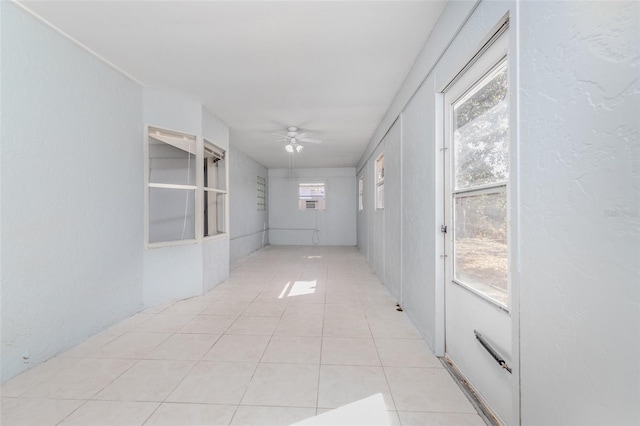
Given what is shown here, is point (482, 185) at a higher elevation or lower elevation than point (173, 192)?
lower

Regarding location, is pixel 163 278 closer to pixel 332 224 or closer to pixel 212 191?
pixel 212 191

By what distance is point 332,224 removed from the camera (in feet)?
31.9

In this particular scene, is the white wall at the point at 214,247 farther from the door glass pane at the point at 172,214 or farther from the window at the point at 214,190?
the door glass pane at the point at 172,214

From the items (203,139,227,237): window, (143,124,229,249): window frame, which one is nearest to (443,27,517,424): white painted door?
(143,124,229,249): window frame

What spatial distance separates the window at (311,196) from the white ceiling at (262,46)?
554cm

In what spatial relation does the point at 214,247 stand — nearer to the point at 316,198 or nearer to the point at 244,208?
the point at 244,208

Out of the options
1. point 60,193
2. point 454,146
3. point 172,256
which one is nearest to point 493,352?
point 454,146

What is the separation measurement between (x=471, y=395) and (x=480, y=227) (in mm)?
1112

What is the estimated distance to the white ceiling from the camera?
82.7 inches

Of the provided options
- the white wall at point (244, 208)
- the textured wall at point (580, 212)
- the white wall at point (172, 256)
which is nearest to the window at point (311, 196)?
the white wall at point (244, 208)

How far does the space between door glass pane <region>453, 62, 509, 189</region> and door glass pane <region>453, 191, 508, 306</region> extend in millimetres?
142

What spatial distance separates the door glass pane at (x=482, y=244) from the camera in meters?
1.57

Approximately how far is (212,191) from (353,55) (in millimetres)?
3001

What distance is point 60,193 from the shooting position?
2379 mm
